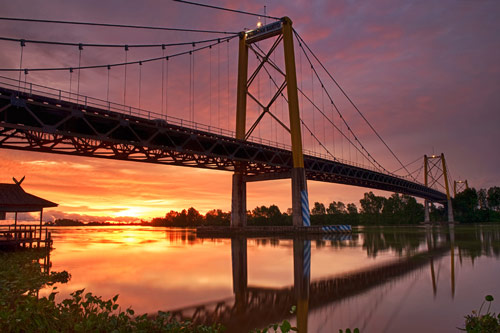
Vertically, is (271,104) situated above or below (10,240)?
above

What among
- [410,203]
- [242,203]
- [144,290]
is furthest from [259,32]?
[410,203]

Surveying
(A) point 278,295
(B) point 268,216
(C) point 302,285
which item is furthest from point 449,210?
(A) point 278,295

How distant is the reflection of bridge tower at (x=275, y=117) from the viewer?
5772 cm

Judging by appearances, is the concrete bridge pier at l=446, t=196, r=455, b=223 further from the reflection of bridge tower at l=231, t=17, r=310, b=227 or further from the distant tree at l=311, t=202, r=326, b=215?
the reflection of bridge tower at l=231, t=17, r=310, b=227

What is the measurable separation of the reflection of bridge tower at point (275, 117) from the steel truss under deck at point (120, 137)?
9.39 feet

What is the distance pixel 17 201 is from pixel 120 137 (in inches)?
541

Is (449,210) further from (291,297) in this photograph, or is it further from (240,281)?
(291,297)

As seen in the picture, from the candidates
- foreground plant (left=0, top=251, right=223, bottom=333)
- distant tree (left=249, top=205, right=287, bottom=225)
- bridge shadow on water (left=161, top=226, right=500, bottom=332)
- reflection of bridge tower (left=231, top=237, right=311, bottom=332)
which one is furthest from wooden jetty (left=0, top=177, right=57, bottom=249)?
distant tree (left=249, top=205, right=287, bottom=225)

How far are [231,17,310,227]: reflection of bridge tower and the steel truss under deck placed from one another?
2.86m

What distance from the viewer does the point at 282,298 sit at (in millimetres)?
14695

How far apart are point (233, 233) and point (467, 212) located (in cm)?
13015

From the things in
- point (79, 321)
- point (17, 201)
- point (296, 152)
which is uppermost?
point (296, 152)

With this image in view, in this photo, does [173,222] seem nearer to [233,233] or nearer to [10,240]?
[233,233]

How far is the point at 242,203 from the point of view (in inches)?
2566
